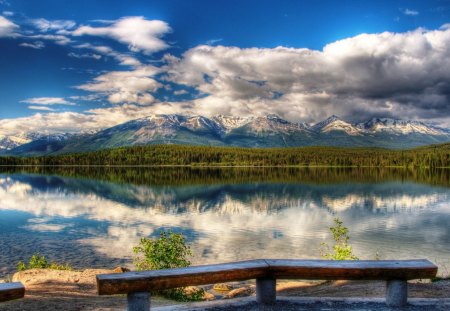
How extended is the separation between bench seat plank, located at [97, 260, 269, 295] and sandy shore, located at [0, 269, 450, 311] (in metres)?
5.77

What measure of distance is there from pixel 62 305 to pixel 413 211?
5377 cm

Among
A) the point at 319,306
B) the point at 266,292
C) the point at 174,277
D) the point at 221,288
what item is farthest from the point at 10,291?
the point at 221,288

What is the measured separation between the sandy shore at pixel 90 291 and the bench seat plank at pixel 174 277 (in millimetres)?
5770

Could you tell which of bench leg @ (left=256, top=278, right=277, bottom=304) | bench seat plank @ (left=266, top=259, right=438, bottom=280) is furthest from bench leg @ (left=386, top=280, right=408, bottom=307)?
bench leg @ (left=256, top=278, right=277, bottom=304)

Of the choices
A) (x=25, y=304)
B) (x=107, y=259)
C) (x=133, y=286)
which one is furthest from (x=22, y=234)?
(x=133, y=286)

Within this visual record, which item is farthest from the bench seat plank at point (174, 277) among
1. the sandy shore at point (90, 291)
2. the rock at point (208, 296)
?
the rock at point (208, 296)

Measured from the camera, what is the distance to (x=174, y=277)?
331 inches

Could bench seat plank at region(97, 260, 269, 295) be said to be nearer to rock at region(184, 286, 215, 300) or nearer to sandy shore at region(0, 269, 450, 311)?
sandy shore at region(0, 269, 450, 311)

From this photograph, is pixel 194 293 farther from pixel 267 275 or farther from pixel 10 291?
pixel 10 291

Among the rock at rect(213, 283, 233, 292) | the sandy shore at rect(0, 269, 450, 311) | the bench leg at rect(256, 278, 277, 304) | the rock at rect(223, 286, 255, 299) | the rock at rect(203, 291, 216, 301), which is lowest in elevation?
the rock at rect(213, 283, 233, 292)

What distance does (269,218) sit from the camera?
51688 mm

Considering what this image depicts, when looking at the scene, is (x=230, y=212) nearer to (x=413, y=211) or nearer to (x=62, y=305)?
(x=413, y=211)

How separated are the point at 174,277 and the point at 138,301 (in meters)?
0.81

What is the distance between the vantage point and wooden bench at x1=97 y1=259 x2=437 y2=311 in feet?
27.1
